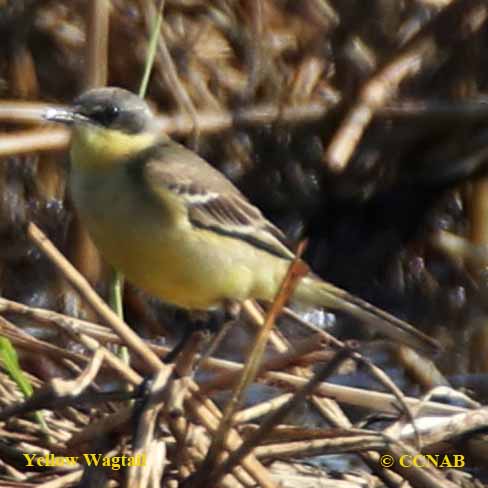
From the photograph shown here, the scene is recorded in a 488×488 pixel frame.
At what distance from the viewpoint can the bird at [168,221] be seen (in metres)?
3.90

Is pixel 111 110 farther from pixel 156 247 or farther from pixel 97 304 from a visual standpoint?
pixel 97 304

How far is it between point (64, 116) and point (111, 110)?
A: 0.64 ft

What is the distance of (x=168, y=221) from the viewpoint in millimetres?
3977

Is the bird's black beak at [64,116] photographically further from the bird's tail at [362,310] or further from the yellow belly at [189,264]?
the bird's tail at [362,310]

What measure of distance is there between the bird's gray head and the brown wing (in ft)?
0.39

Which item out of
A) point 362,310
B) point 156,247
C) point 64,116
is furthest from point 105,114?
point 362,310

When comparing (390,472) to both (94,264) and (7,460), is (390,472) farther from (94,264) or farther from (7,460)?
(94,264)

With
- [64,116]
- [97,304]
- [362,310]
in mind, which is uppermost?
Result: [64,116]

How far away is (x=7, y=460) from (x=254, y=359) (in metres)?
0.80

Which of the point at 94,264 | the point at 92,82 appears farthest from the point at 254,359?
the point at 94,264

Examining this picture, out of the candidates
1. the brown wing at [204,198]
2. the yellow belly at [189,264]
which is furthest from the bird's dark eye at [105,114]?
the yellow belly at [189,264]

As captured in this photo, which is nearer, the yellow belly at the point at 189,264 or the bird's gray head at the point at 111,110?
the yellow belly at the point at 189,264

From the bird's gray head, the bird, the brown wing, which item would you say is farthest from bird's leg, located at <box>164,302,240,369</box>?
the bird's gray head

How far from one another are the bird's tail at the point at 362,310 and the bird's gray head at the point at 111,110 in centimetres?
71
